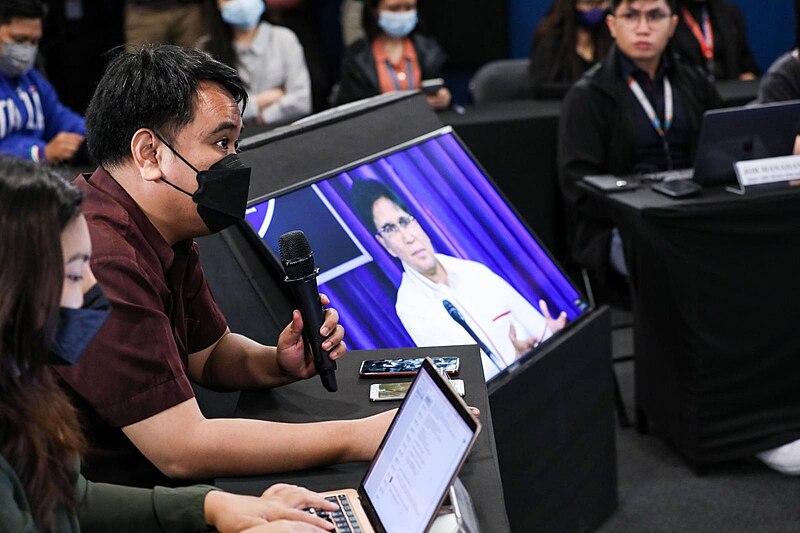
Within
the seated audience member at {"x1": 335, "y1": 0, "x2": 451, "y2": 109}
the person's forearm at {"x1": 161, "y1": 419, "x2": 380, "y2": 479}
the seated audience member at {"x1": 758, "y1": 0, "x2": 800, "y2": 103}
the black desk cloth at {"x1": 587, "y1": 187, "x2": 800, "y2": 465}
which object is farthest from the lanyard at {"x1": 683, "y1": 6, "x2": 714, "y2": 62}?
the person's forearm at {"x1": 161, "y1": 419, "x2": 380, "y2": 479}

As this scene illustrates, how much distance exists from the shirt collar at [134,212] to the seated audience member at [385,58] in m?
3.29

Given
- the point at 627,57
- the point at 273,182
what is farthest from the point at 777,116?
the point at 273,182

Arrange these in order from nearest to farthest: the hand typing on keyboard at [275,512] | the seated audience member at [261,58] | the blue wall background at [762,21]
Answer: the hand typing on keyboard at [275,512] < the seated audience member at [261,58] < the blue wall background at [762,21]

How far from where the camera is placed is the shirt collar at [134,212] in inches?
66.1

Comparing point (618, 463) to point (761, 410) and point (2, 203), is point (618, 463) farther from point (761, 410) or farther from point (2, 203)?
point (2, 203)

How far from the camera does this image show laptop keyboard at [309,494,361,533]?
139 centimetres

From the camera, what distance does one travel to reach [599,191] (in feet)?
10.7

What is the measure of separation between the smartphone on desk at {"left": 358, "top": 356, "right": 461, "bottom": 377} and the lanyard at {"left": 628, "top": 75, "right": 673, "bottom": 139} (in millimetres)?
2018

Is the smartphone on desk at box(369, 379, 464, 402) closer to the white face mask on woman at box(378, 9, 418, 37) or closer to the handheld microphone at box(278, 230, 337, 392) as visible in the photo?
the handheld microphone at box(278, 230, 337, 392)

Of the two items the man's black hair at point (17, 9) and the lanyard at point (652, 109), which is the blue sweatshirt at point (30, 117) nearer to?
the man's black hair at point (17, 9)

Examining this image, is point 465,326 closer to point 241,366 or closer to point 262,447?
point 241,366

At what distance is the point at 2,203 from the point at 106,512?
44 cm

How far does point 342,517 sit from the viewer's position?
4.66ft

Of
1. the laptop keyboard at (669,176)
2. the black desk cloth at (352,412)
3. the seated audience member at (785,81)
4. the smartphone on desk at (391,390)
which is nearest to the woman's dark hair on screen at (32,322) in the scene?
the black desk cloth at (352,412)
